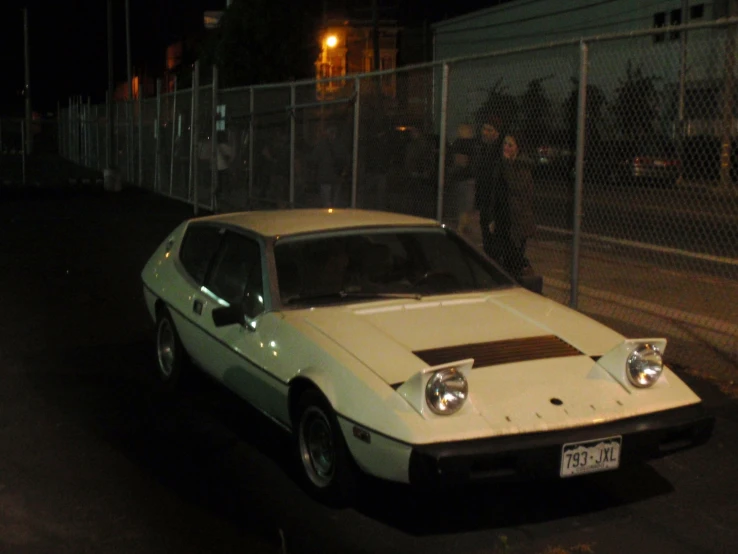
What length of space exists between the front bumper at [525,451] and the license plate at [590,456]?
0.02 m

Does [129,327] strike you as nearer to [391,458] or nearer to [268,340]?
[268,340]

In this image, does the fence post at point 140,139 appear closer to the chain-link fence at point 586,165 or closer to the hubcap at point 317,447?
the chain-link fence at point 586,165

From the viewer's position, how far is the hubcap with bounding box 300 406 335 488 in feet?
15.8

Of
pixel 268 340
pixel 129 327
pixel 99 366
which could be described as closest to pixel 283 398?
pixel 268 340

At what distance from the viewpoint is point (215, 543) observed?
447 centimetres

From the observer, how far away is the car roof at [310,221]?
239 inches

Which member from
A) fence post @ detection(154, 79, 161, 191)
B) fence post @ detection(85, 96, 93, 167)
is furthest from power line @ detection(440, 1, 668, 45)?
fence post @ detection(154, 79, 161, 191)

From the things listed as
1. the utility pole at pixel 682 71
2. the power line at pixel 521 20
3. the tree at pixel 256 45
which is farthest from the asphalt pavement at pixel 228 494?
the power line at pixel 521 20

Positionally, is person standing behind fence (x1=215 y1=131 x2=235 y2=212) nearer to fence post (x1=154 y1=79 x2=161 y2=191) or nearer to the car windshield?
fence post (x1=154 y1=79 x2=161 y2=191)

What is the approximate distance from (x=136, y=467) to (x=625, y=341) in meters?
2.59

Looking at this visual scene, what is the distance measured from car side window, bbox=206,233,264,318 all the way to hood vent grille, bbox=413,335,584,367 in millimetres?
1188

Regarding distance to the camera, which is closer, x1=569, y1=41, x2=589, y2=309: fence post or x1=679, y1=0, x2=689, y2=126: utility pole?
x1=679, y1=0, x2=689, y2=126: utility pole

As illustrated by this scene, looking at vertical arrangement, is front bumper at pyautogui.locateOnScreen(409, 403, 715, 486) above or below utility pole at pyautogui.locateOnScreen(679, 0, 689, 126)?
below

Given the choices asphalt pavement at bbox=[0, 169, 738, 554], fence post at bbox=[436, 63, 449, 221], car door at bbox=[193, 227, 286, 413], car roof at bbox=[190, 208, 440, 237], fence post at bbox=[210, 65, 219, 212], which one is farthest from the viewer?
fence post at bbox=[210, 65, 219, 212]
